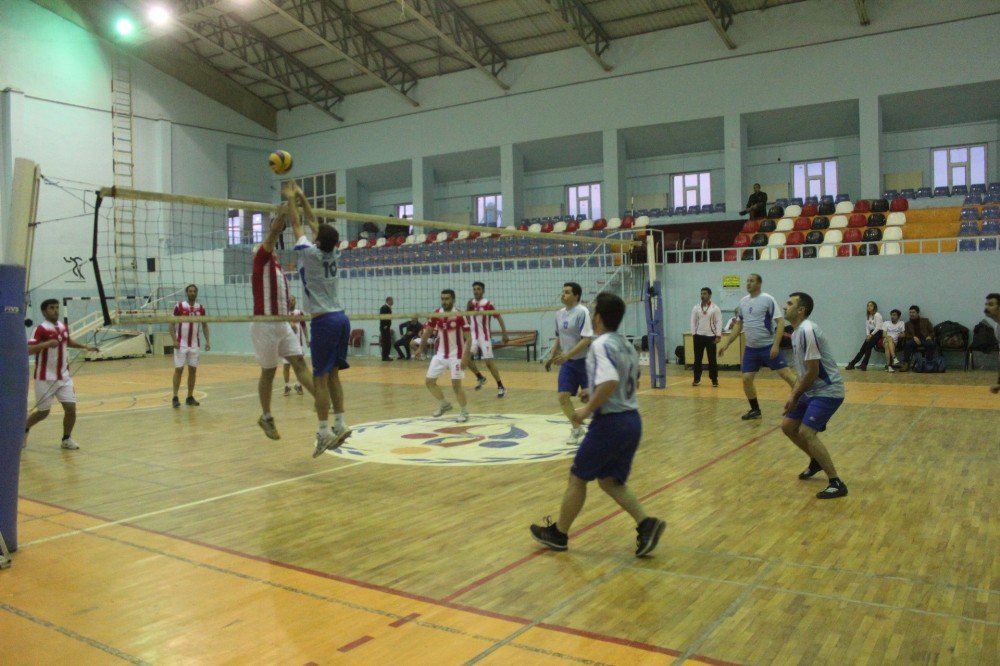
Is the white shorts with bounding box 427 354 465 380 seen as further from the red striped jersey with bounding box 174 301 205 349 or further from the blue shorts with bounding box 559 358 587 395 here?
the red striped jersey with bounding box 174 301 205 349

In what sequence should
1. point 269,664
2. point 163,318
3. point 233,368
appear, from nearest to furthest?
point 269,664 → point 163,318 → point 233,368

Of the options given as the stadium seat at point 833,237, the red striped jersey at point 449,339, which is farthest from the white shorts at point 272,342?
the stadium seat at point 833,237

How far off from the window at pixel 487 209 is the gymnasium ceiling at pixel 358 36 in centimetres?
527

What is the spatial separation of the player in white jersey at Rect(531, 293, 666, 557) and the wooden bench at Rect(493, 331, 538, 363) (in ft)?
55.3

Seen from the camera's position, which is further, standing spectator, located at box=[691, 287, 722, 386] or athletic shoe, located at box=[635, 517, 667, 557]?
standing spectator, located at box=[691, 287, 722, 386]

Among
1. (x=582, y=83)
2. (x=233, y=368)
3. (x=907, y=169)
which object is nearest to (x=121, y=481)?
(x=233, y=368)

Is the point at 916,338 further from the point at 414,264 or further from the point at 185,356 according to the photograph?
the point at 185,356

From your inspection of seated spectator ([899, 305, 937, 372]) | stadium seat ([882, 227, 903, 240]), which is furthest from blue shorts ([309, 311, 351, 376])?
stadium seat ([882, 227, 903, 240])

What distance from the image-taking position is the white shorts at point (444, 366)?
437 inches

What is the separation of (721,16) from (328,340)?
69.0 ft

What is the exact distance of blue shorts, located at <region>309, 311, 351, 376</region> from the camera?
6.69 meters

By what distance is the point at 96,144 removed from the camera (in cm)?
2945

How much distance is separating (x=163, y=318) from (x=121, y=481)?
265 centimetres

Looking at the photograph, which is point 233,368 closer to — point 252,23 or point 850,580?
point 252,23
